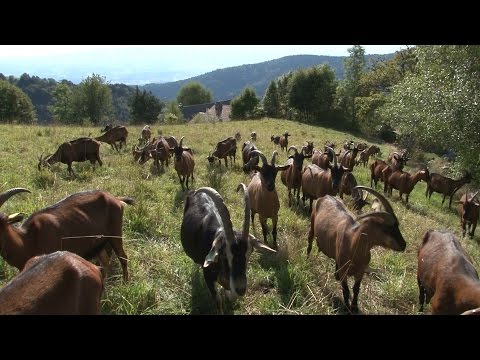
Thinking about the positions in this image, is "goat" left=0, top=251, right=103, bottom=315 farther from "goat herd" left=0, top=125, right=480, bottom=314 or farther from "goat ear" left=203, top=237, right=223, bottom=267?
"goat ear" left=203, top=237, right=223, bottom=267

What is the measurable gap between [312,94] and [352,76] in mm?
7935

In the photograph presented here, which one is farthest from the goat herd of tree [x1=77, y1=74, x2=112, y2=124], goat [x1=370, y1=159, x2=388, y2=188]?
tree [x1=77, y1=74, x2=112, y2=124]

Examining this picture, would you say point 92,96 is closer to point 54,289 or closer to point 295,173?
point 295,173

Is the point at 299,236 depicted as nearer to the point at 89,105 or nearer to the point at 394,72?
the point at 394,72

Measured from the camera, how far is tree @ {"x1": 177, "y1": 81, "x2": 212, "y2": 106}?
10331 centimetres

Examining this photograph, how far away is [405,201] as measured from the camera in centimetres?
1564

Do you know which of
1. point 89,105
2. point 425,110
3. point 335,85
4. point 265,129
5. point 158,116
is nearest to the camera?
point 425,110

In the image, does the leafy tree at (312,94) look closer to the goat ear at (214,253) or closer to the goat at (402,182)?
the goat at (402,182)

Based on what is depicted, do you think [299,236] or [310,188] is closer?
[299,236]

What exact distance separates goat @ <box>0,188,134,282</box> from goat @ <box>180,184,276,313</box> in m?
1.17

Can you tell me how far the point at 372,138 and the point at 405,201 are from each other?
37080 millimetres
